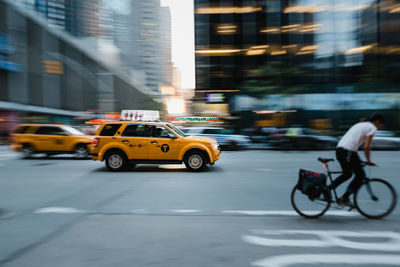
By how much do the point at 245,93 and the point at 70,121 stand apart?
47116 millimetres

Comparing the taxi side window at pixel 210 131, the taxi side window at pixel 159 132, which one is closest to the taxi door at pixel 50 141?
the taxi side window at pixel 159 132

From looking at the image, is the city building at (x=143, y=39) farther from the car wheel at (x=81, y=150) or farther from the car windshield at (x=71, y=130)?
the car wheel at (x=81, y=150)

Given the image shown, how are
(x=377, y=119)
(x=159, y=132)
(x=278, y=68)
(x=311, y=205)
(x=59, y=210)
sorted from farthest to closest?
(x=278, y=68), (x=159, y=132), (x=59, y=210), (x=311, y=205), (x=377, y=119)

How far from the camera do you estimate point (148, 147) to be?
31.0 ft

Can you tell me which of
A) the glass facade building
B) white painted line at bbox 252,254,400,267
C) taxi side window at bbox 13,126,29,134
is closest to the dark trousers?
white painted line at bbox 252,254,400,267

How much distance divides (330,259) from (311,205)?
1.79 m

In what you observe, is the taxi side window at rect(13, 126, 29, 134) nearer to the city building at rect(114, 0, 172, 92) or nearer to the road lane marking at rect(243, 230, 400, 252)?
the road lane marking at rect(243, 230, 400, 252)

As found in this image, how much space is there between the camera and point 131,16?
503ft

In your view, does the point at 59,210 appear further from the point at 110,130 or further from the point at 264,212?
the point at 110,130

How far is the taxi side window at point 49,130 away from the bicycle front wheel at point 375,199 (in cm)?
1298

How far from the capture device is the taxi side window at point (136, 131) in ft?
31.4

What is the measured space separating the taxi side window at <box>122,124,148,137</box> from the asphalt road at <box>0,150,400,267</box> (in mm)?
2561

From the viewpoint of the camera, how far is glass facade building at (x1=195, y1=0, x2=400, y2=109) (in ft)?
92.5

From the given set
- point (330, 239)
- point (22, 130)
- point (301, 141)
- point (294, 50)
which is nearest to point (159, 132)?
point (330, 239)
